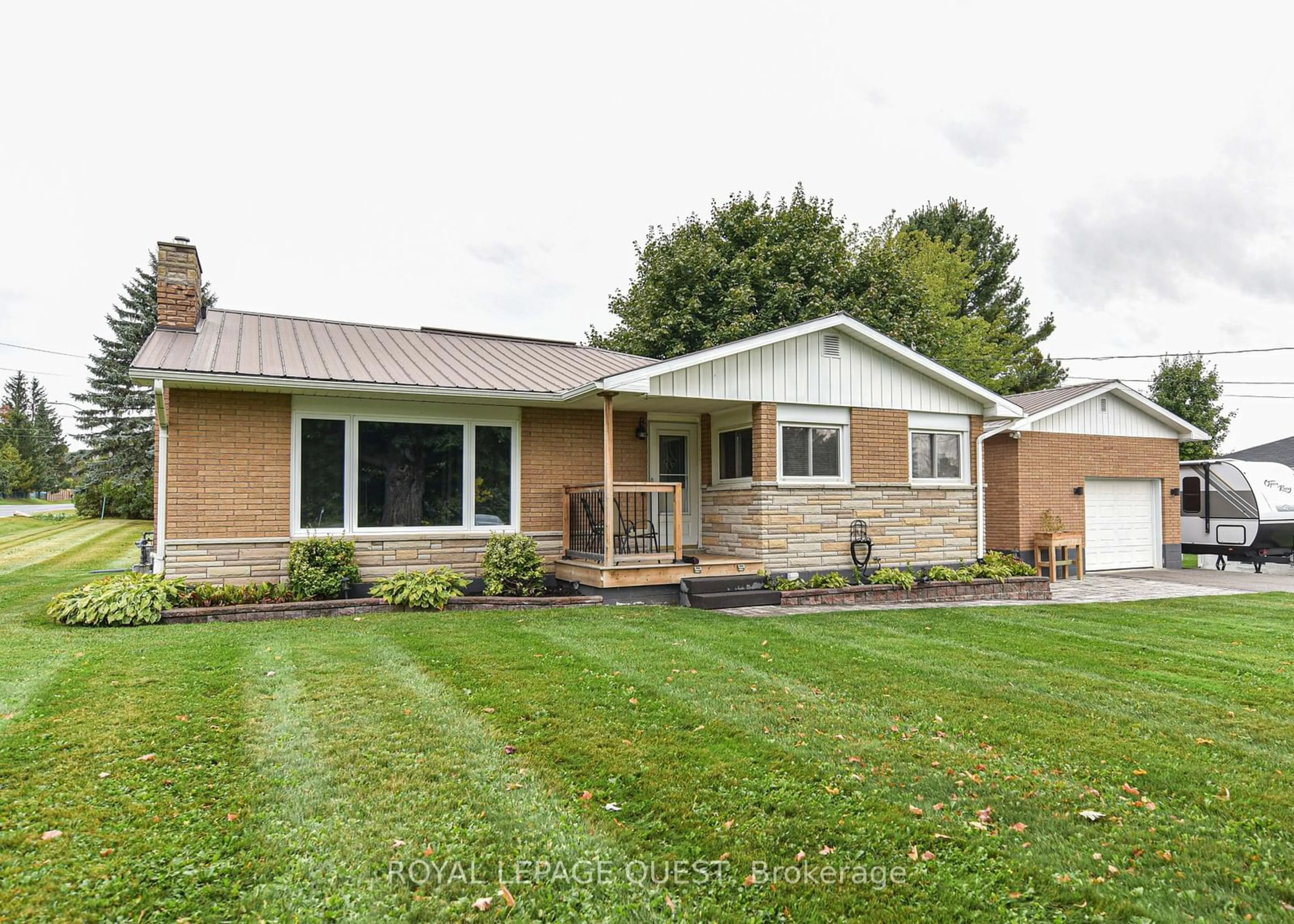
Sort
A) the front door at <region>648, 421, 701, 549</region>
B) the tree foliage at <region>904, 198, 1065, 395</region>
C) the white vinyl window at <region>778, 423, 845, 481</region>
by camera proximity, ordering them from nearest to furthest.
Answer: the white vinyl window at <region>778, 423, 845, 481</region>
the front door at <region>648, 421, 701, 549</region>
the tree foliage at <region>904, 198, 1065, 395</region>

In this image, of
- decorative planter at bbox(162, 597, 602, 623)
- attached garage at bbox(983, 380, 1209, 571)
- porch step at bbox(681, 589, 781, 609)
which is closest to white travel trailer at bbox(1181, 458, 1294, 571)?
attached garage at bbox(983, 380, 1209, 571)

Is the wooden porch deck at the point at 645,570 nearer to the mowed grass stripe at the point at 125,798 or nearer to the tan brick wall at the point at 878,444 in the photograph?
the tan brick wall at the point at 878,444

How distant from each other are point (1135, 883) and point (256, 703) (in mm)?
4984

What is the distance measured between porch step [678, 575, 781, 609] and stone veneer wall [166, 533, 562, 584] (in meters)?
2.14

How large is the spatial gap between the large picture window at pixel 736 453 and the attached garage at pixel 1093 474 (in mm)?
5615

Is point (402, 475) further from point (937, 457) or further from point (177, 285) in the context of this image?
point (937, 457)

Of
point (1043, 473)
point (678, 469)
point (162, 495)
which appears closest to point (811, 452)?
point (678, 469)

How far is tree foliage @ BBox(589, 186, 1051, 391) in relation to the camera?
23344 millimetres

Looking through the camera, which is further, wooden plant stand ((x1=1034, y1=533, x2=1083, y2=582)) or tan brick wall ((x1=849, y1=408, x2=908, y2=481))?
wooden plant stand ((x1=1034, y1=533, x2=1083, y2=582))

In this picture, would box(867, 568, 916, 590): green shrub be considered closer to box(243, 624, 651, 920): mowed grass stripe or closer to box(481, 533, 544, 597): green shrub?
box(481, 533, 544, 597): green shrub

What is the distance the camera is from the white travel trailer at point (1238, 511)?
16.5m

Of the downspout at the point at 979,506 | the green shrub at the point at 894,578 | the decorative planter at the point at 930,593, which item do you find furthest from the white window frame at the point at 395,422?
the downspout at the point at 979,506

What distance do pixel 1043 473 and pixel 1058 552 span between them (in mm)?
1710

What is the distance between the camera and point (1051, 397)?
1627cm
